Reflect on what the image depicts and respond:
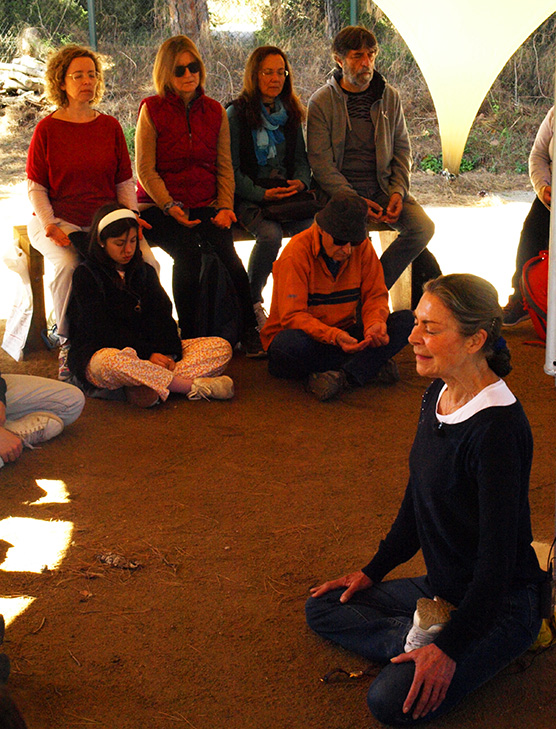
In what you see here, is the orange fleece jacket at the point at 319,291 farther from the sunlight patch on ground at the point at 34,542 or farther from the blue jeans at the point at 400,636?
the blue jeans at the point at 400,636

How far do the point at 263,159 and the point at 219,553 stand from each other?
2.98 meters

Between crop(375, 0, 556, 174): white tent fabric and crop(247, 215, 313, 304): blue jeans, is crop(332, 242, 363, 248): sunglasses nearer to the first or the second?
crop(247, 215, 313, 304): blue jeans

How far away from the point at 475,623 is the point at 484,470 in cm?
36

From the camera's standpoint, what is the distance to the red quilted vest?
4.99 meters

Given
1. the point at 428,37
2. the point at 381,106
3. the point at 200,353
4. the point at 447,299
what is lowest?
the point at 200,353

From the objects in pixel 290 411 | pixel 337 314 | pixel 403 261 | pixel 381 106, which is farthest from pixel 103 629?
pixel 381 106

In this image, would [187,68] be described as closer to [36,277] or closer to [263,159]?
[263,159]

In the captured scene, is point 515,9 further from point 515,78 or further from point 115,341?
point 515,78

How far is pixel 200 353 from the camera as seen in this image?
4488 mm

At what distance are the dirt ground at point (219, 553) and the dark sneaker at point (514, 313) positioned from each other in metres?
0.83

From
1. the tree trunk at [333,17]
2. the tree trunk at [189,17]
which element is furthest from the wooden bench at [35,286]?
the tree trunk at [333,17]

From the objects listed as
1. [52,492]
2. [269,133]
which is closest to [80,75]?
[269,133]

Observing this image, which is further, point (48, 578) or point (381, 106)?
point (381, 106)

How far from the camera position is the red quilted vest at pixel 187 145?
4.99 metres
